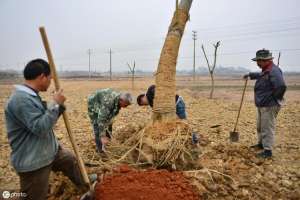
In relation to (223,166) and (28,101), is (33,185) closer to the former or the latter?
(28,101)

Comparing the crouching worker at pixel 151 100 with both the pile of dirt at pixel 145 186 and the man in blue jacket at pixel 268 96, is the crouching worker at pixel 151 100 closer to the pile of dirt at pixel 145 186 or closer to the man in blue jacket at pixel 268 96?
the pile of dirt at pixel 145 186

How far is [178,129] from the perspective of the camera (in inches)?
173

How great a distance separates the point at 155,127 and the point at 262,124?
2.21 m

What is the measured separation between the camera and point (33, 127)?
285 cm

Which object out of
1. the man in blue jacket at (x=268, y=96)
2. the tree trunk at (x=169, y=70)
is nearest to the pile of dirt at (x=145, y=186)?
the tree trunk at (x=169, y=70)

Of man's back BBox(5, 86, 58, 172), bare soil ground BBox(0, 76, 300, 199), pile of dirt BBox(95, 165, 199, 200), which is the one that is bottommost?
bare soil ground BBox(0, 76, 300, 199)

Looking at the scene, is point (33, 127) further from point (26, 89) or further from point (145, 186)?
point (145, 186)

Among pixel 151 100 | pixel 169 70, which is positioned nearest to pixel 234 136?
pixel 151 100

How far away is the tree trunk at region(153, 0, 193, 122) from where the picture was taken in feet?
15.3

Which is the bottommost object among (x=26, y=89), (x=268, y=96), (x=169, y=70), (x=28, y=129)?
(x=28, y=129)

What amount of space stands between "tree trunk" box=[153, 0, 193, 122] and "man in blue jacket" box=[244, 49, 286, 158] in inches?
62.4

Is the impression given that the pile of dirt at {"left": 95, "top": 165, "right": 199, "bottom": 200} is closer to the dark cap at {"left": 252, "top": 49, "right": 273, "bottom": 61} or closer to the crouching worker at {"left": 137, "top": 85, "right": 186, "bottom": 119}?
the crouching worker at {"left": 137, "top": 85, "right": 186, "bottom": 119}

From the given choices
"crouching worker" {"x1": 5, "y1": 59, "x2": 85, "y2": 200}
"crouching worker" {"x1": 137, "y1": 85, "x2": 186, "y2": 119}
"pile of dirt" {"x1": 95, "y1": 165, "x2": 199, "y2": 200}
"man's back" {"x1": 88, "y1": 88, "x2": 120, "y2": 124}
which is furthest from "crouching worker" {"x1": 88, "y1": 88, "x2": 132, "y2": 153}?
"crouching worker" {"x1": 5, "y1": 59, "x2": 85, "y2": 200}

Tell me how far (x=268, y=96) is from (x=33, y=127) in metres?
4.05
